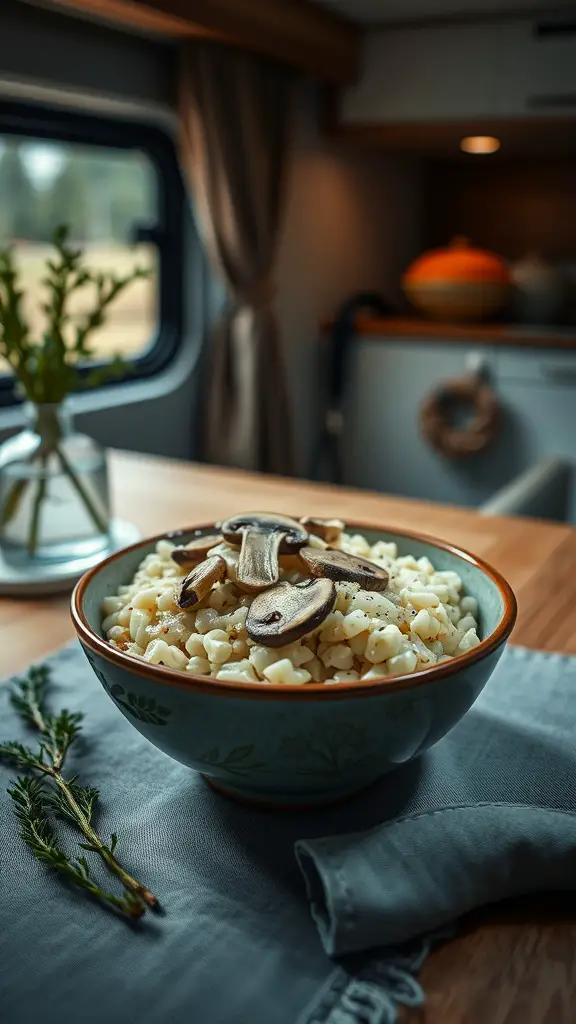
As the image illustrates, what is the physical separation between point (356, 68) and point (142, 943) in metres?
3.35

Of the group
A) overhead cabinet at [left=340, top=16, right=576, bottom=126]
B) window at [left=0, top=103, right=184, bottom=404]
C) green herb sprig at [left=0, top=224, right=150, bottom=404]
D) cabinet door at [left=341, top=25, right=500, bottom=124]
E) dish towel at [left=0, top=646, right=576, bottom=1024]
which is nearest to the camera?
dish towel at [left=0, top=646, right=576, bottom=1024]

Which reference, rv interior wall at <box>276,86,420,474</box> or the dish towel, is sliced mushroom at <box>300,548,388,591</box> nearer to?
the dish towel

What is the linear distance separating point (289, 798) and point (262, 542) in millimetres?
186

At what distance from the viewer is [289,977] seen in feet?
1.64

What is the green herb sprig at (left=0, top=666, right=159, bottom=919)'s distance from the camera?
0.56 m

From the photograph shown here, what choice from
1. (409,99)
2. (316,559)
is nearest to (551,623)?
(316,559)

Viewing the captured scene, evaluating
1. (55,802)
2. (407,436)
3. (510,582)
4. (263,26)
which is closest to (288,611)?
(55,802)

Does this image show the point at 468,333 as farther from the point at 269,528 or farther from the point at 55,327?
the point at 269,528

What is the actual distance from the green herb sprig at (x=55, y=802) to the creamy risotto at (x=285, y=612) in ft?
0.38

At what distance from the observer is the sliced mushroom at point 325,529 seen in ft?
2.56

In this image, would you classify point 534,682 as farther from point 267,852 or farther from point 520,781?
point 267,852

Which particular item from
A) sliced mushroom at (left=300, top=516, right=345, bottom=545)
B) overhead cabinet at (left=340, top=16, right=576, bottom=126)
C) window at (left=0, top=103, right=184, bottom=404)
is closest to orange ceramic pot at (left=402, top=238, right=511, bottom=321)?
overhead cabinet at (left=340, top=16, right=576, bottom=126)

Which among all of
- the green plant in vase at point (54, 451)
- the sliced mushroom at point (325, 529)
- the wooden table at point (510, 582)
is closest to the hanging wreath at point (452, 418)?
the wooden table at point (510, 582)

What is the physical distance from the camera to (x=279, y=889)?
0.57m
